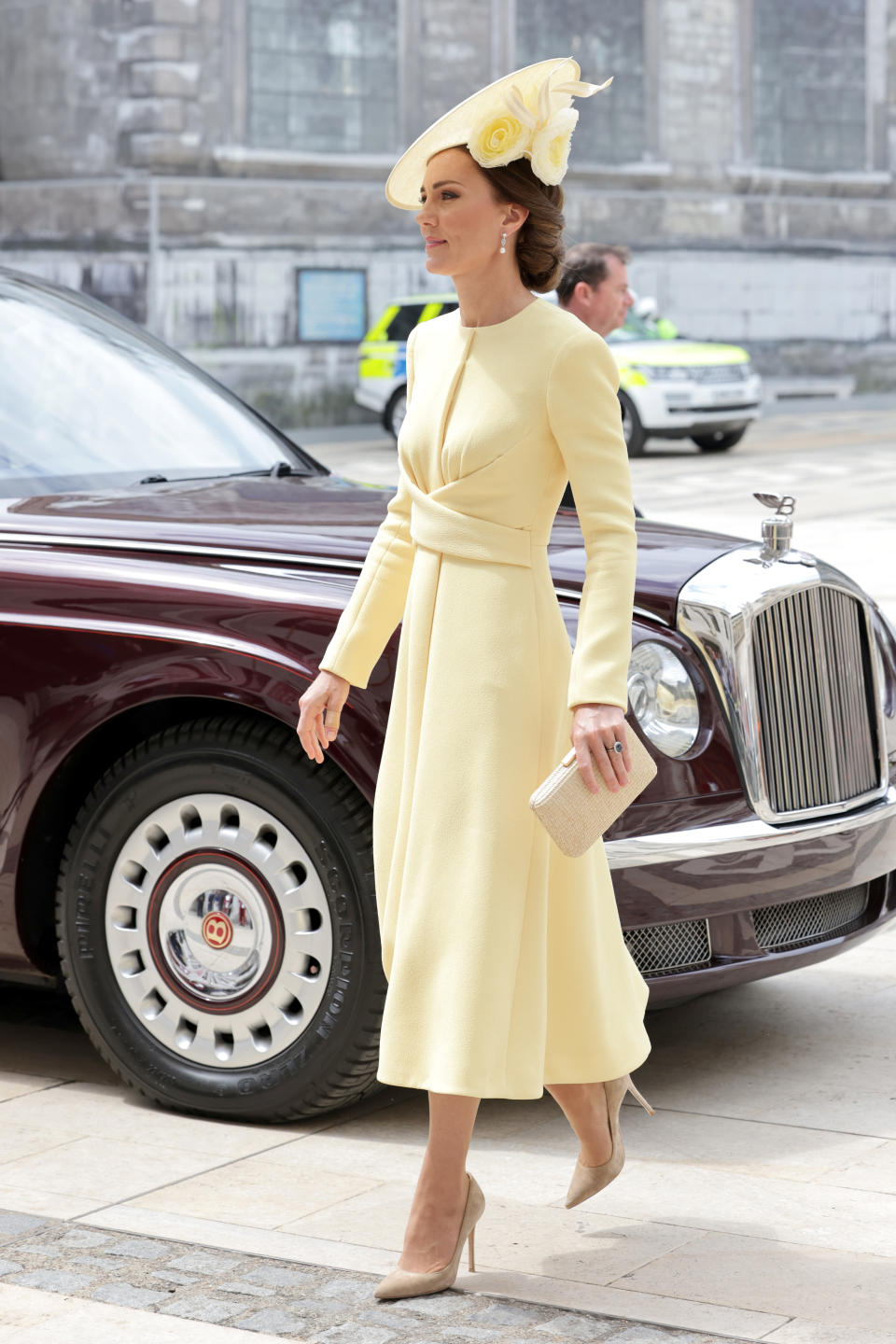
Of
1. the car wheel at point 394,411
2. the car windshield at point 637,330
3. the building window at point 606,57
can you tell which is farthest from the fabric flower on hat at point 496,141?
the building window at point 606,57

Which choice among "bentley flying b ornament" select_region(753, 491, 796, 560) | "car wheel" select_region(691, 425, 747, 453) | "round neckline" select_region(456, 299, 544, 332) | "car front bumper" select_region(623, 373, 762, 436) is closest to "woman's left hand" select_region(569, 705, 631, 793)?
"round neckline" select_region(456, 299, 544, 332)

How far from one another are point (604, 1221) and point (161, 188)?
81.1 feet

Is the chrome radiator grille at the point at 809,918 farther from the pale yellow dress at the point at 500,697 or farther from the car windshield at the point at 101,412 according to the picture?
the car windshield at the point at 101,412

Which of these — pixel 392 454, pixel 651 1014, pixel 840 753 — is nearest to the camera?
pixel 840 753

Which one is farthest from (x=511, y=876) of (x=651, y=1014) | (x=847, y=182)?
(x=847, y=182)

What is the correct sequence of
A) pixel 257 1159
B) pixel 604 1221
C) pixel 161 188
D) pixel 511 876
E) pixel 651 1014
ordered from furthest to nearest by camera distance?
pixel 161 188
pixel 651 1014
pixel 257 1159
pixel 604 1221
pixel 511 876

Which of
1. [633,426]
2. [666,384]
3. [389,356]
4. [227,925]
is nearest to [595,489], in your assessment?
[227,925]

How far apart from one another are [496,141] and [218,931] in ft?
5.81

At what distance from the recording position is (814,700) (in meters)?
4.75

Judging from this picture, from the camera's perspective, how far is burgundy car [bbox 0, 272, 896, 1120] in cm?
435

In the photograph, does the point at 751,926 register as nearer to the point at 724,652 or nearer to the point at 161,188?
the point at 724,652

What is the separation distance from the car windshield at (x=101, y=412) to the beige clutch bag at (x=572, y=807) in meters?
2.16

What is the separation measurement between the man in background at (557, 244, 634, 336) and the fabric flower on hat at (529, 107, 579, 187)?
3015 millimetres

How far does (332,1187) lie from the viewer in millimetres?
4098
